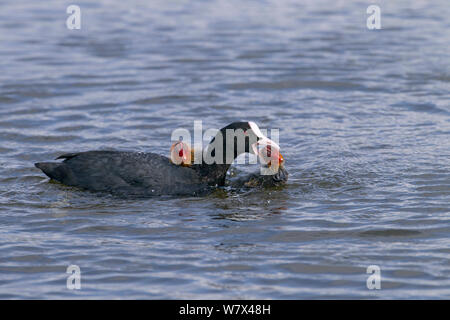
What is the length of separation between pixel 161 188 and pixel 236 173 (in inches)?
50.7

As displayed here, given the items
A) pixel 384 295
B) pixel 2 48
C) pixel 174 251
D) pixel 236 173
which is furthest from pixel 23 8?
pixel 384 295

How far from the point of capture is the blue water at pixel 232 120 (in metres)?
6.54

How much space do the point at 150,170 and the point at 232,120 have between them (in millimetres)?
3458

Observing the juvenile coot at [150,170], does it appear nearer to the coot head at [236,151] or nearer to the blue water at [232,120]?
the coot head at [236,151]

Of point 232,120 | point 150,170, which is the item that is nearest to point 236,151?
point 150,170

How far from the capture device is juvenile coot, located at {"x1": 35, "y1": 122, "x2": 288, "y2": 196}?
27.5ft

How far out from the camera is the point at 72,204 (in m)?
8.23

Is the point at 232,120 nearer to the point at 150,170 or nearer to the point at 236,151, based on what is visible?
the point at 236,151

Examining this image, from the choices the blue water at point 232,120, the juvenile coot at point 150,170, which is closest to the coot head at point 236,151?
the juvenile coot at point 150,170

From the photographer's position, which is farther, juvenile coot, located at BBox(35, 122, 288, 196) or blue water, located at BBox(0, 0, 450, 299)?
juvenile coot, located at BBox(35, 122, 288, 196)

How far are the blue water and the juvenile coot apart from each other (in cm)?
17

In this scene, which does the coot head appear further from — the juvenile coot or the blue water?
the blue water

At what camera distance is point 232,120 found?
11664 mm

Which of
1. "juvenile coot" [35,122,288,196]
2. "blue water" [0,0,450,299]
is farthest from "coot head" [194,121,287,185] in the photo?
"blue water" [0,0,450,299]
